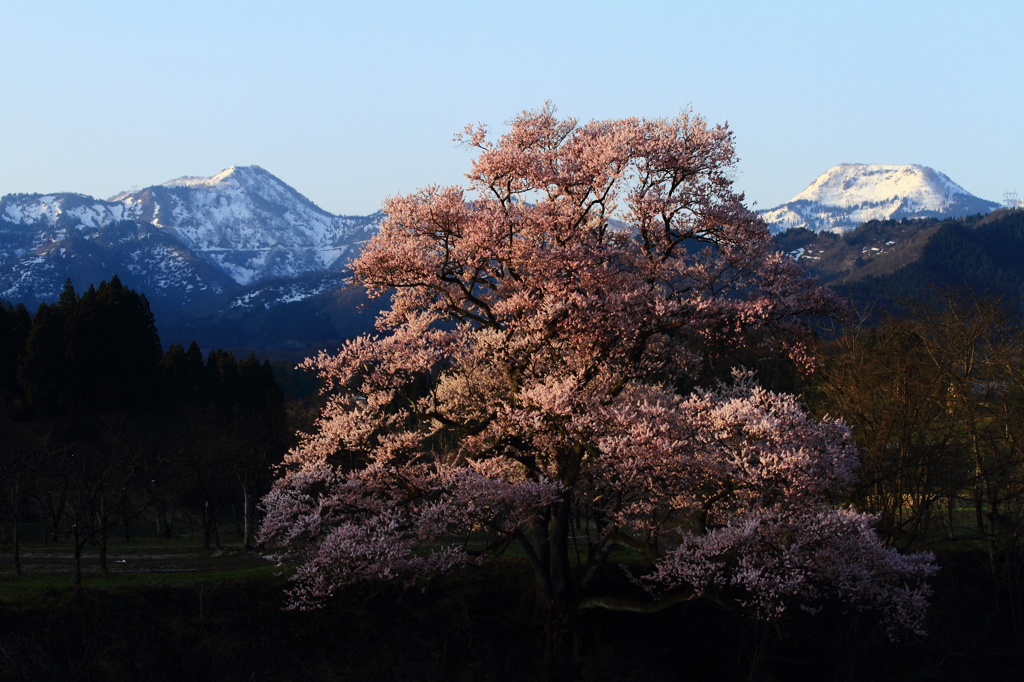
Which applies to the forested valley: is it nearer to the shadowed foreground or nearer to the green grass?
the shadowed foreground

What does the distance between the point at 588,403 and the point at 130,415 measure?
5739cm

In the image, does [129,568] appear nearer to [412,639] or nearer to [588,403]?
[412,639]

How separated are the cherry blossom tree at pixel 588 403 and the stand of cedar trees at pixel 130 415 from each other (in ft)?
50.5

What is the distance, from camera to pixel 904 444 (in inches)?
1348

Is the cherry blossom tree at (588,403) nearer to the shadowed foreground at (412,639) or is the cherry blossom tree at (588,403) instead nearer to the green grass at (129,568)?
the shadowed foreground at (412,639)

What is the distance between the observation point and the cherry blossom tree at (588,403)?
21.2 metres

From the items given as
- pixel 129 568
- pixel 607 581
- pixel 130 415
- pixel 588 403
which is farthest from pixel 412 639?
pixel 130 415

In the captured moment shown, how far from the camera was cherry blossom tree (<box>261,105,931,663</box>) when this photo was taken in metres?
21.2

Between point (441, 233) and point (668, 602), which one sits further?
point (441, 233)

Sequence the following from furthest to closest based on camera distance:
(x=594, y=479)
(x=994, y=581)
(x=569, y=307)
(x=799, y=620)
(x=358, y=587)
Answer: (x=994, y=581) → (x=799, y=620) → (x=358, y=587) → (x=594, y=479) → (x=569, y=307)

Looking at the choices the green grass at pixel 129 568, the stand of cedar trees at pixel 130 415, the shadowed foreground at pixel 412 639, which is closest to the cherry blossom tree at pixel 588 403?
the shadowed foreground at pixel 412 639

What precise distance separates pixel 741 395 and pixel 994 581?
15.6 metres

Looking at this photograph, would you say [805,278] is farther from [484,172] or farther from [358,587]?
[358,587]

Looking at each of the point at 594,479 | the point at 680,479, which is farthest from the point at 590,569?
the point at 680,479
